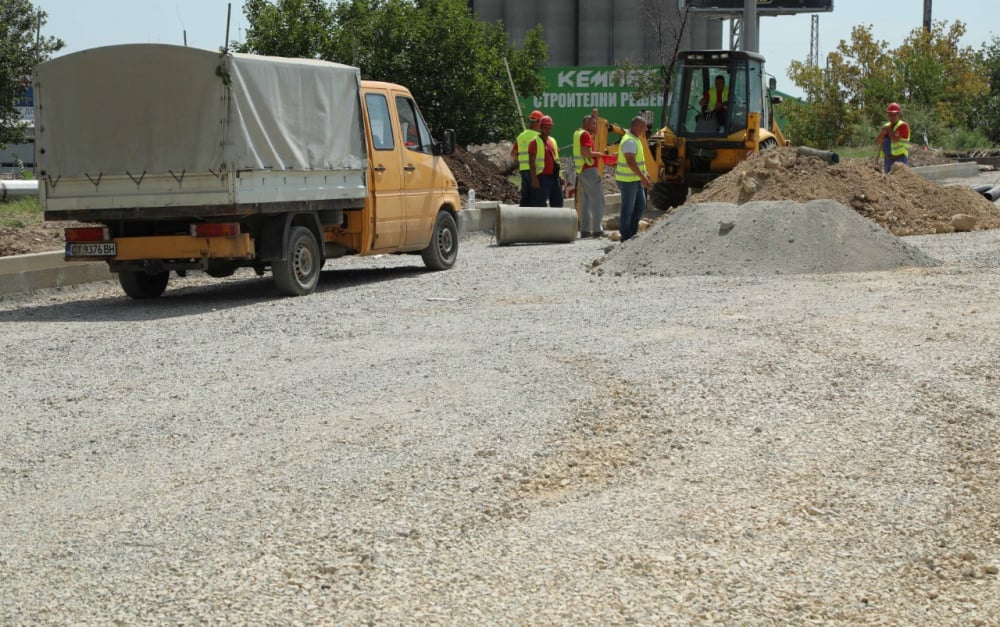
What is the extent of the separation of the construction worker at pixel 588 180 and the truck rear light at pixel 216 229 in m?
8.21

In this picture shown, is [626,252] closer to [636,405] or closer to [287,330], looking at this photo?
[287,330]

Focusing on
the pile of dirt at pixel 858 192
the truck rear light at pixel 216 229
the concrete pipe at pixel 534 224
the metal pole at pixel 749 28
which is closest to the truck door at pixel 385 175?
the truck rear light at pixel 216 229

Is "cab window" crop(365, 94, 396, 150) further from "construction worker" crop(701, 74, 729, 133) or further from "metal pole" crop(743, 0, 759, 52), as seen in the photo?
"metal pole" crop(743, 0, 759, 52)

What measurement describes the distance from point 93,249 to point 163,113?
1518 millimetres

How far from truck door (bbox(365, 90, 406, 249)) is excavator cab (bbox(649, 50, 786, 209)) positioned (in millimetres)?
9840

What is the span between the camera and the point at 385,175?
14578 mm

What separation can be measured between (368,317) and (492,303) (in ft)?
4.52

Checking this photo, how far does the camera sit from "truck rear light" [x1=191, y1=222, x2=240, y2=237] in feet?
40.7

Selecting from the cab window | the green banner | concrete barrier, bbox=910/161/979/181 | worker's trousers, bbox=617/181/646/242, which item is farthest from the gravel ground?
the green banner

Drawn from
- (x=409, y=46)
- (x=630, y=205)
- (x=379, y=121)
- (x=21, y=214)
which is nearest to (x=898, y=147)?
(x=630, y=205)

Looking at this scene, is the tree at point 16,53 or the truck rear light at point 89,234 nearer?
the truck rear light at point 89,234

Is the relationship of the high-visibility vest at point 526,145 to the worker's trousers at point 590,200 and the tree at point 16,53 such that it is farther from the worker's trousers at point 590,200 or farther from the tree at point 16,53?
the tree at point 16,53

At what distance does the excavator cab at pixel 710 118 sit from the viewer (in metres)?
23.5

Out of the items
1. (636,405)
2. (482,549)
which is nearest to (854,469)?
(636,405)
